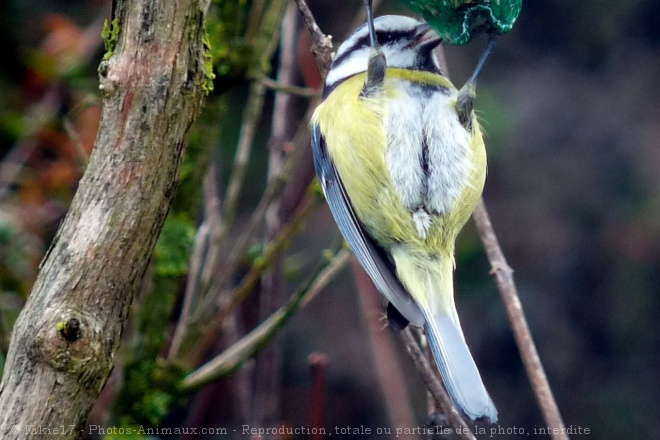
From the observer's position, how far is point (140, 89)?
1433 mm

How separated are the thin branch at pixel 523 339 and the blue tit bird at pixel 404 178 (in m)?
0.11

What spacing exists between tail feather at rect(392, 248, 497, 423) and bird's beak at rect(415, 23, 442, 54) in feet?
1.93

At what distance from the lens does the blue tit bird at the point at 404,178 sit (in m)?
2.01

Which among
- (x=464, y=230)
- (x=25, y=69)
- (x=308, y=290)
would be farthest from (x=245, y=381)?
(x=25, y=69)

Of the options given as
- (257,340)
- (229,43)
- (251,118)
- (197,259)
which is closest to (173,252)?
(197,259)

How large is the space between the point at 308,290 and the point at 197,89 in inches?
36.0

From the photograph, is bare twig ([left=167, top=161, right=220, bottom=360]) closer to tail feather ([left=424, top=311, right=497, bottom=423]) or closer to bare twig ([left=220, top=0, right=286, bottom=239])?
bare twig ([left=220, top=0, right=286, bottom=239])

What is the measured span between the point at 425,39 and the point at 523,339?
2.90 ft

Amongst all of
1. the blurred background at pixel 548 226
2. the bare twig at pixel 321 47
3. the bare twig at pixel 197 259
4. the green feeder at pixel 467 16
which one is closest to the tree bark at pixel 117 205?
the bare twig at pixel 321 47

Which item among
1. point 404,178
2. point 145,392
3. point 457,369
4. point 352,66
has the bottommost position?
point 145,392

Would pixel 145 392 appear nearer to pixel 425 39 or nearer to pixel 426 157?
pixel 426 157

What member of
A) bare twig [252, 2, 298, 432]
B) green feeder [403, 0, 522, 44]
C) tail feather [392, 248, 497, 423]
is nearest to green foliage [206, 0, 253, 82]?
bare twig [252, 2, 298, 432]

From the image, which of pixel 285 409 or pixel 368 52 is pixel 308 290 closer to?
pixel 368 52

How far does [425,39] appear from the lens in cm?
229
